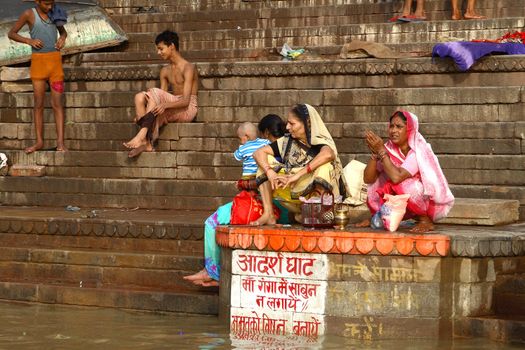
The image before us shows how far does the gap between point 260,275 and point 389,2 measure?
6.81m

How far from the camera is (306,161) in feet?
26.9

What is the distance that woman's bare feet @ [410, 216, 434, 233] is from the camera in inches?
306

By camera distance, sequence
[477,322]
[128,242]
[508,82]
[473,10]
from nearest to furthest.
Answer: [477,322] → [128,242] → [508,82] → [473,10]

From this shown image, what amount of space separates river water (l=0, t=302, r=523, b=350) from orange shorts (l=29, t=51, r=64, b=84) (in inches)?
149

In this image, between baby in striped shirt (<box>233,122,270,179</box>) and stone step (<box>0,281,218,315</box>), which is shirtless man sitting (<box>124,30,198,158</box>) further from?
baby in striped shirt (<box>233,122,270,179</box>)

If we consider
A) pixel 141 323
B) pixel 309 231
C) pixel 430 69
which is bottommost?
pixel 141 323

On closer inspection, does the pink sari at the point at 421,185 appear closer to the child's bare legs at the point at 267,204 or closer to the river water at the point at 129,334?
the child's bare legs at the point at 267,204

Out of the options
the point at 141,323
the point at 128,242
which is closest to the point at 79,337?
the point at 141,323

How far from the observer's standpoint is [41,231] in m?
10.1

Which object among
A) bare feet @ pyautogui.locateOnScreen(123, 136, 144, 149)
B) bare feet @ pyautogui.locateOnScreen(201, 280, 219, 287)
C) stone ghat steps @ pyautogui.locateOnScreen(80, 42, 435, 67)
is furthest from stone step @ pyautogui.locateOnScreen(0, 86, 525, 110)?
bare feet @ pyautogui.locateOnScreen(201, 280, 219, 287)

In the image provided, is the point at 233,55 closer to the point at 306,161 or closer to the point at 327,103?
the point at 327,103

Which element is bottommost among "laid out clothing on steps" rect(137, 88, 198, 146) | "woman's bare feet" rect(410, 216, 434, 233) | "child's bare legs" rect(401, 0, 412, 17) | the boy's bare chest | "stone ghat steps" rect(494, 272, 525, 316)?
"stone ghat steps" rect(494, 272, 525, 316)

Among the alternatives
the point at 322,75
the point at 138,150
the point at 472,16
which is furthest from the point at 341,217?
the point at 472,16

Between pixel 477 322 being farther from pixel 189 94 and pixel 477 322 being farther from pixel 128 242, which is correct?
pixel 189 94
